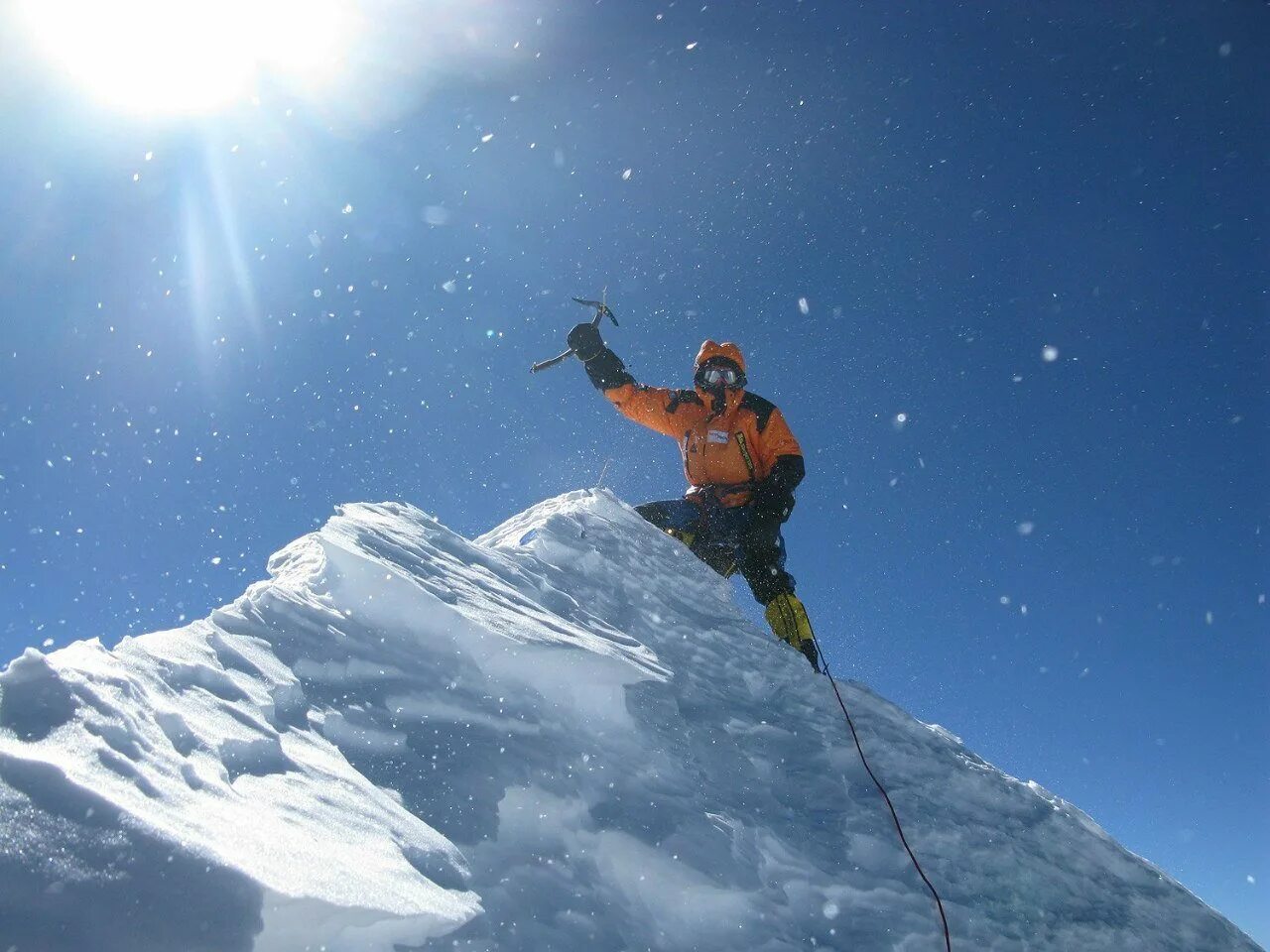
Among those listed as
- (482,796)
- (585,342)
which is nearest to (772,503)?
(585,342)

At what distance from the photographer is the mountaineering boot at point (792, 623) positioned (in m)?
5.13

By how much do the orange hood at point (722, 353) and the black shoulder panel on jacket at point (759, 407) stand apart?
0.29 m

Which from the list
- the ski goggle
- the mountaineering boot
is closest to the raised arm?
the ski goggle

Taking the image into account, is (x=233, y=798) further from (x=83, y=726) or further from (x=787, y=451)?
(x=787, y=451)

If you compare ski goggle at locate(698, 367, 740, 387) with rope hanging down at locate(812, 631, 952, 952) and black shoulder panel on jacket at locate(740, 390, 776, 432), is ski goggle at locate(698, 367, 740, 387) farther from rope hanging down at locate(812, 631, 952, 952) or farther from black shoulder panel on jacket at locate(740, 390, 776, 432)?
rope hanging down at locate(812, 631, 952, 952)

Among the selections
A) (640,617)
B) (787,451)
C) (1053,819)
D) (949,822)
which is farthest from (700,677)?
(787,451)

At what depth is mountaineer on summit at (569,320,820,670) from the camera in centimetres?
623

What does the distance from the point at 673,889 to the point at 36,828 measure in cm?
169

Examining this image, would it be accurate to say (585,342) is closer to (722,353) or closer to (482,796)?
(722,353)

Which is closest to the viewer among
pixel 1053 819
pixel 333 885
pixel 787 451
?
pixel 333 885

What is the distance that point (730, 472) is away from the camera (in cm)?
702

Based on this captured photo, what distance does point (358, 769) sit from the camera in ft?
7.27

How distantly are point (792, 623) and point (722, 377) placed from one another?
2.70m

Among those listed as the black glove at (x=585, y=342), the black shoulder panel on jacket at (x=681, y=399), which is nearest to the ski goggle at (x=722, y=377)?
the black shoulder panel on jacket at (x=681, y=399)
